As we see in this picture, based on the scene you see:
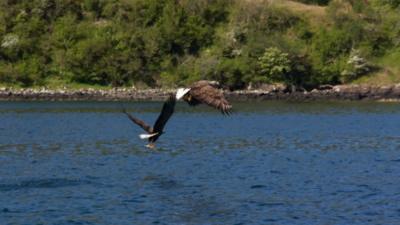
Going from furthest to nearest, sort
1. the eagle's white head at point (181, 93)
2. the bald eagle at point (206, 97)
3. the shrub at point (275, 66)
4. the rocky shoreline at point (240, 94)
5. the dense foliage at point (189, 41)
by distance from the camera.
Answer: the dense foliage at point (189, 41) < the shrub at point (275, 66) < the rocky shoreline at point (240, 94) < the bald eagle at point (206, 97) < the eagle's white head at point (181, 93)

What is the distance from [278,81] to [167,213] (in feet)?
239

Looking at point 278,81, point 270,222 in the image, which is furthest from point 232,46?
point 270,222

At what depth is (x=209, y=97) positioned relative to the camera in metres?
21.4

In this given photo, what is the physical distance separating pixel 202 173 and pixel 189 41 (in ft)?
226

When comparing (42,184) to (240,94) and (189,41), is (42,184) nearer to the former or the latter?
(240,94)

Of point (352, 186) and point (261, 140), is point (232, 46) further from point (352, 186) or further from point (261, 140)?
point (352, 186)

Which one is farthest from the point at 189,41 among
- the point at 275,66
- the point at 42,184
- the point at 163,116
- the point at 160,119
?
the point at 163,116

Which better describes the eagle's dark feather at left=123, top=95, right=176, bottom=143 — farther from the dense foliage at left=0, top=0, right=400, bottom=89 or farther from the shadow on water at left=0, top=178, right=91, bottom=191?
the dense foliage at left=0, top=0, right=400, bottom=89

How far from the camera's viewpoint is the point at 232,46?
101 metres

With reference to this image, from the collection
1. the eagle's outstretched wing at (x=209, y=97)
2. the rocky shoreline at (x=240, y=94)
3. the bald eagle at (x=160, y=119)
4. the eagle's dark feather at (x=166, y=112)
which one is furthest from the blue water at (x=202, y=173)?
the rocky shoreline at (x=240, y=94)

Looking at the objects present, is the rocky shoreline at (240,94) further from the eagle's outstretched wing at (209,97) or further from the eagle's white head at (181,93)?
the eagle's white head at (181,93)

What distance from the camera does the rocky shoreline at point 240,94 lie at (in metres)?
91.4

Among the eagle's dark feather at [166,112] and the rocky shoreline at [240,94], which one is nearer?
the eagle's dark feather at [166,112]

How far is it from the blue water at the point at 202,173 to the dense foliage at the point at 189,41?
107ft
